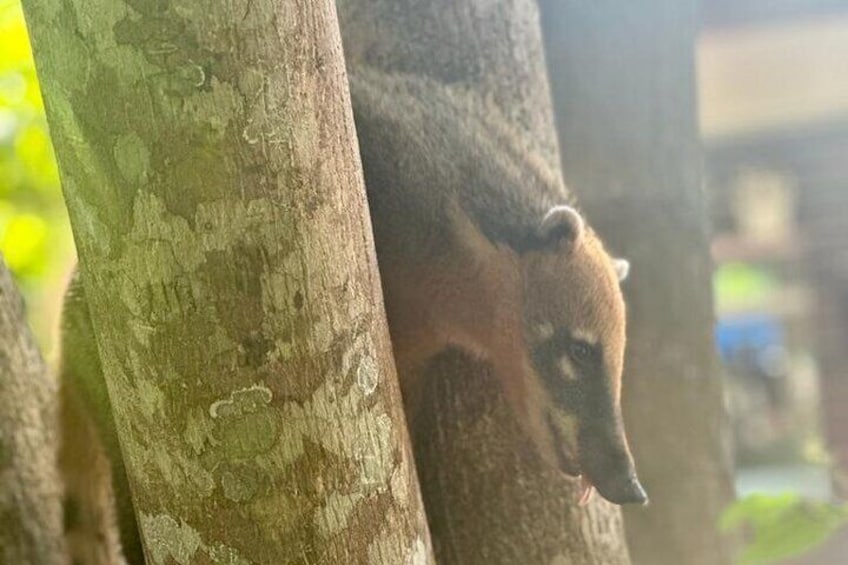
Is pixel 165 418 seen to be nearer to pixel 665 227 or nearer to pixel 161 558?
pixel 161 558

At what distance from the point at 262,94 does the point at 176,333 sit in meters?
0.24

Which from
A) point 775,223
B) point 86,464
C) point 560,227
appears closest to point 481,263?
point 560,227

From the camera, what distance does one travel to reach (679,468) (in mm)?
2146

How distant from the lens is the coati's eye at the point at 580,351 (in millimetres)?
1489

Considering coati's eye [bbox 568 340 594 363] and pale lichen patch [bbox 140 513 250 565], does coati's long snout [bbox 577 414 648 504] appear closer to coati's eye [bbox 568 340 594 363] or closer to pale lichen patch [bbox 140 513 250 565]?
coati's eye [bbox 568 340 594 363]

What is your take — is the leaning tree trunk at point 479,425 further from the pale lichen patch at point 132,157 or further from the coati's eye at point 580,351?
the pale lichen patch at point 132,157

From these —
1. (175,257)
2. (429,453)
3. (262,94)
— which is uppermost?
(262,94)

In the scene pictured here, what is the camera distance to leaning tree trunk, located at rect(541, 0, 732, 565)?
6.84 feet

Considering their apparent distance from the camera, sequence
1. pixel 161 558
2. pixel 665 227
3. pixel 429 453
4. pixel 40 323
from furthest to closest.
Answer: pixel 40 323 < pixel 665 227 < pixel 429 453 < pixel 161 558

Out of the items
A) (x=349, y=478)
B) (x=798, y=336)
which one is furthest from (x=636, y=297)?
(x=798, y=336)

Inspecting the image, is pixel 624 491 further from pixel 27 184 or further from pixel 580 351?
pixel 27 184

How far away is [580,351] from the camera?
149cm

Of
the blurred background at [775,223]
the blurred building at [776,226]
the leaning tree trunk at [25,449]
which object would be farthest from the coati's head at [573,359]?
the blurred building at [776,226]

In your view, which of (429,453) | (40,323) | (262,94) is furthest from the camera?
(40,323)
